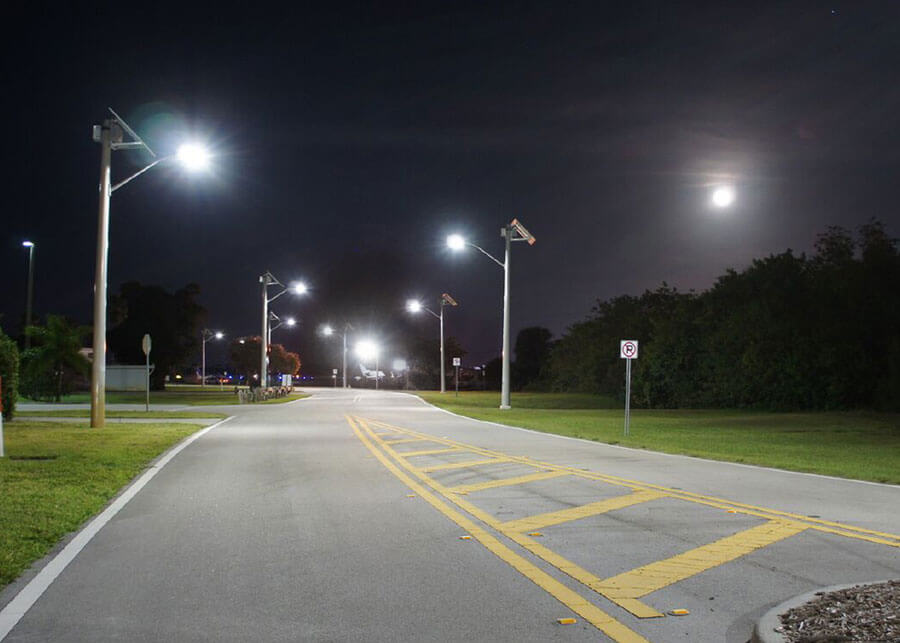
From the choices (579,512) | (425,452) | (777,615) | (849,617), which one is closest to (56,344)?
(425,452)

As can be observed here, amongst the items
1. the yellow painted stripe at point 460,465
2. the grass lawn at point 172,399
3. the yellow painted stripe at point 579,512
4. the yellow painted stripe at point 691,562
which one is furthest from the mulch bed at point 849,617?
the grass lawn at point 172,399

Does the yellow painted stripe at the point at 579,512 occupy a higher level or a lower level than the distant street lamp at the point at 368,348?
lower

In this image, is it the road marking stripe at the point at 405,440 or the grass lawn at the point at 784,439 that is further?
the road marking stripe at the point at 405,440

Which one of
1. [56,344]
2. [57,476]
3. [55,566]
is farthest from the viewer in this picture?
[56,344]

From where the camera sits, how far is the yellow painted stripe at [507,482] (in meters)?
12.9

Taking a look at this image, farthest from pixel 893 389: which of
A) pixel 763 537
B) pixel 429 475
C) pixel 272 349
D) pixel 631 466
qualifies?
pixel 272 349

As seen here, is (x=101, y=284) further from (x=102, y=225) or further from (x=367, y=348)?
(x=367, y=348)

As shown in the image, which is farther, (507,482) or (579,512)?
(507,482)

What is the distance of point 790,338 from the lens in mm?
49812

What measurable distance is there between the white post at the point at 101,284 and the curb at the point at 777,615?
2222 cm

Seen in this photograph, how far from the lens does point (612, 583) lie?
7121 mm

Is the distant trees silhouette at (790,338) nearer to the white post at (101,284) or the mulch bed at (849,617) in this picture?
the white post at (101,284)

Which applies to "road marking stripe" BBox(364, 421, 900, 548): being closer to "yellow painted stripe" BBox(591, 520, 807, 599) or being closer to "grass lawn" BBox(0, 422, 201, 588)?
"yellow painted stripe" BBox(591, 520, 807, 599)

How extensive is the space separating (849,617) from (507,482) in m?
8.22
